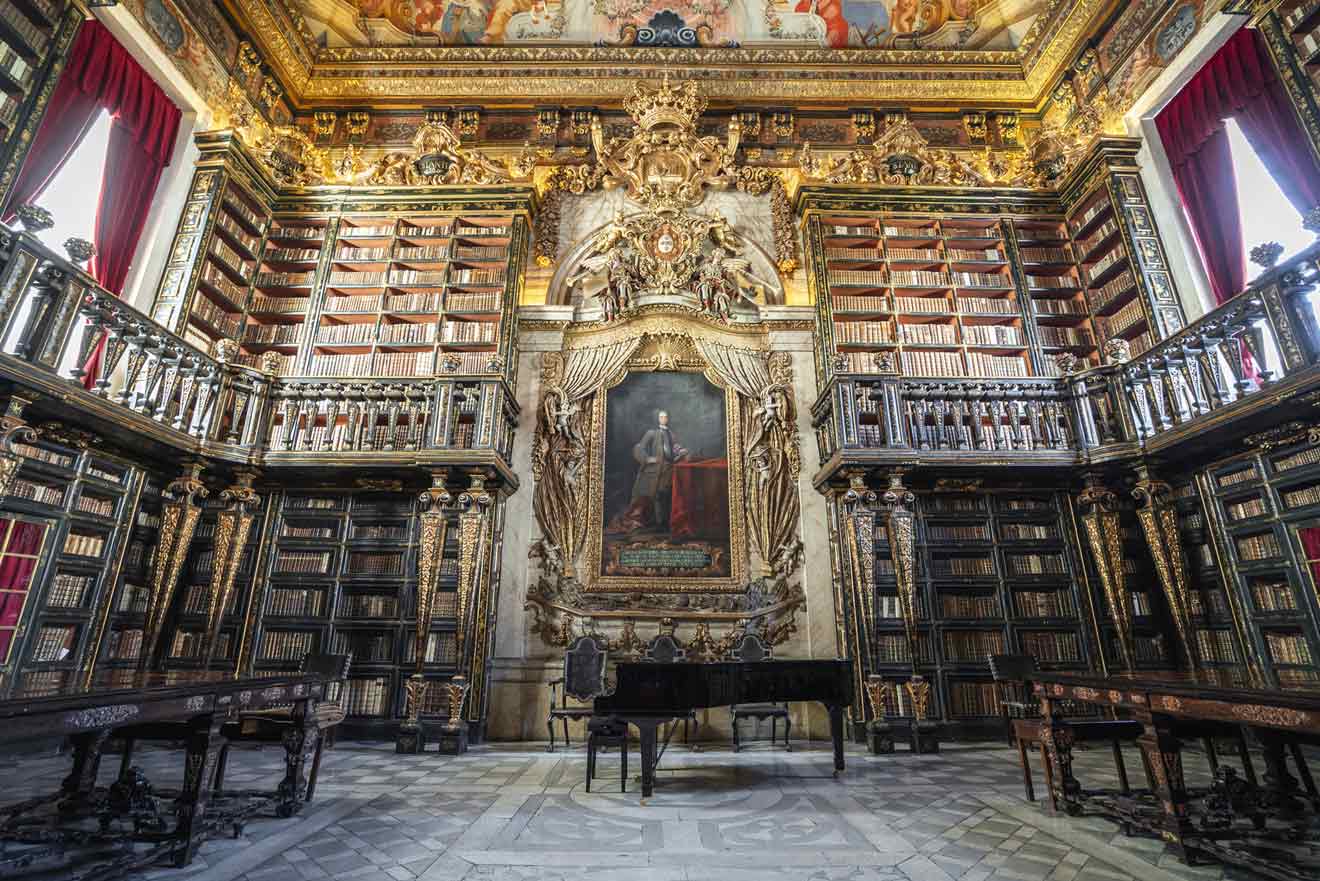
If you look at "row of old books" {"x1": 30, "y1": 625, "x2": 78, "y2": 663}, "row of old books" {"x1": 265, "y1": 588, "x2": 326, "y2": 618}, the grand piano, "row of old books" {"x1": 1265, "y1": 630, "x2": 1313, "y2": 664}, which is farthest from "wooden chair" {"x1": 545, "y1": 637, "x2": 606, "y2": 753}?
"row of old books" {"x1": 1265, "y1": 630, "x2": 1313, "y2": 664}

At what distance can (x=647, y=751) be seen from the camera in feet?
12.5

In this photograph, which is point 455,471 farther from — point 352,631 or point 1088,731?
point 1088,731

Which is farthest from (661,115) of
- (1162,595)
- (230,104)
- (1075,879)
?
(1075,879)

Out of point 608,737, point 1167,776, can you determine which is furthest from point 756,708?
point 1167,776

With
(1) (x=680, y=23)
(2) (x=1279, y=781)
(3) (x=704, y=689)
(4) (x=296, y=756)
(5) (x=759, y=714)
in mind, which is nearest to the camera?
(2) (x=1279, y=781)

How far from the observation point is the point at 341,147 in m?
9.07

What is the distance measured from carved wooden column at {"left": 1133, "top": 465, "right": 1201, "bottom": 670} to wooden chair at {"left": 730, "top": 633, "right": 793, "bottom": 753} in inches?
146

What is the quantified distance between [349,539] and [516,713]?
2.65 metres

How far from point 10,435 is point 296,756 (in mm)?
3201

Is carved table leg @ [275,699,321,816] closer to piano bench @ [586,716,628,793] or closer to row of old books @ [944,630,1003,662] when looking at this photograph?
piano bench @ [586,716,628,793]

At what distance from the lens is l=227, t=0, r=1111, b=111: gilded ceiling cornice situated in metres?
9.18

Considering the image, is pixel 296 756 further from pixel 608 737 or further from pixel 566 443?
pixel 566 443

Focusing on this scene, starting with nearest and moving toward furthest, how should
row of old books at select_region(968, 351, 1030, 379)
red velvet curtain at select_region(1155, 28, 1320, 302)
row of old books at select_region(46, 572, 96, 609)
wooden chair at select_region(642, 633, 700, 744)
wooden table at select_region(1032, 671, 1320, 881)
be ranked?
1. wooden table at select_region(1032, 671, 1320, 881)
2. row of old books at select_region(46, 572, 96, 609)
3. red velvet curtain at select_region(1155, 28, 1320, 302)
4. wooden chair at select_region(642, 633, 700, 744)
5. row of old books at select_region(968, 351, 1030, 379)

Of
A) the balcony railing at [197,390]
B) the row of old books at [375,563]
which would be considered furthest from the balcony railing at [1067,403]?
the row of old books at [375,563]
